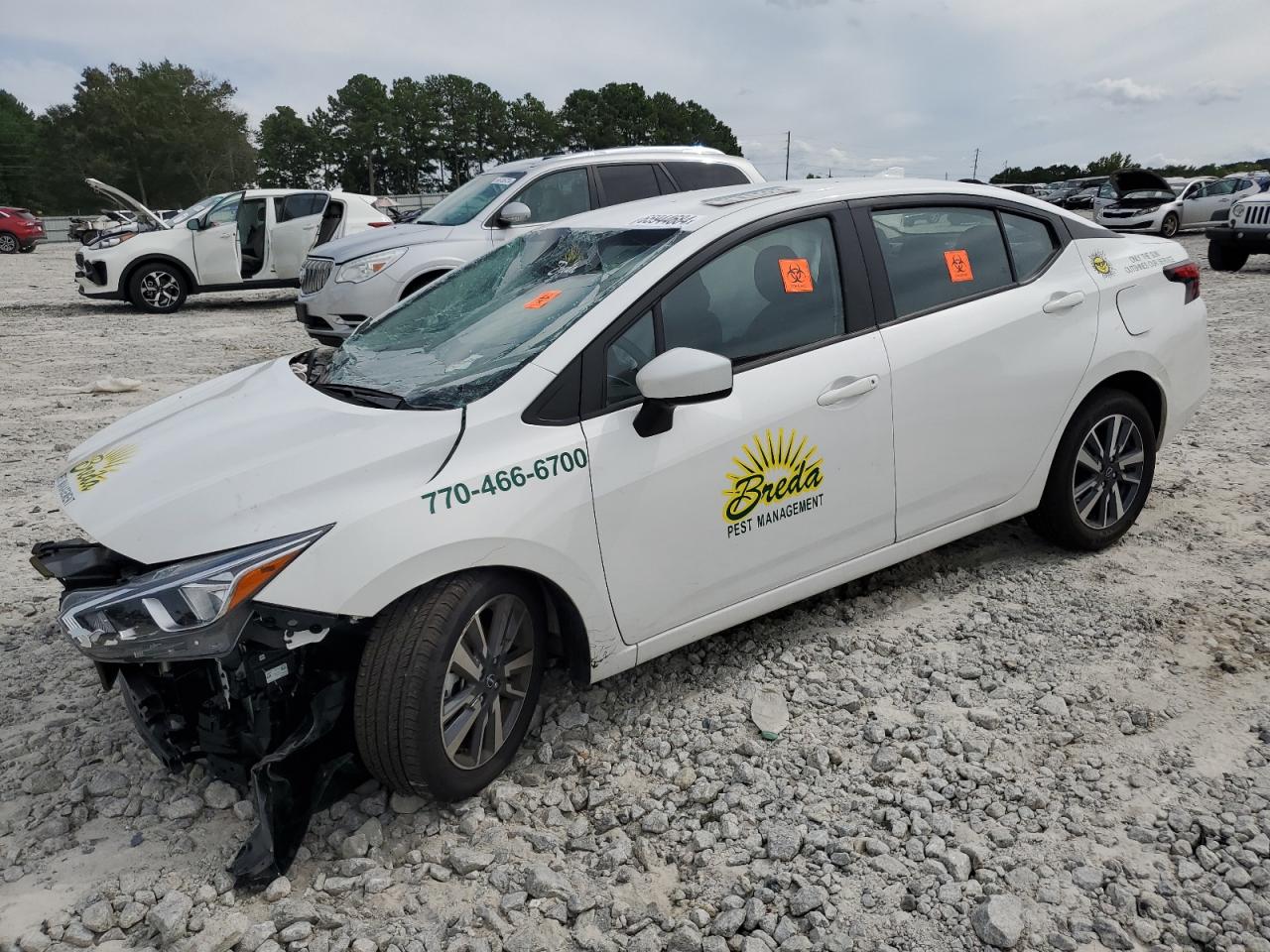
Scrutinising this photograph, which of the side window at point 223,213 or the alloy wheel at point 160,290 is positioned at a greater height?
the side window at point 223,213

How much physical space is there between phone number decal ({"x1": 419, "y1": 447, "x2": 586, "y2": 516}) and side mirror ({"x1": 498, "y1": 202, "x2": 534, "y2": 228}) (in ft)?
21.7

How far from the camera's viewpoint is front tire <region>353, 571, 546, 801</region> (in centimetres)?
252

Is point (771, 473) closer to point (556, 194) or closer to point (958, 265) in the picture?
point (958, 265)

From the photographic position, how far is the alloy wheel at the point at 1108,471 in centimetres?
404

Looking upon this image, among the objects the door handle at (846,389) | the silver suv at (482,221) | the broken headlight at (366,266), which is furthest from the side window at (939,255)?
the broken headlight at (366,266)

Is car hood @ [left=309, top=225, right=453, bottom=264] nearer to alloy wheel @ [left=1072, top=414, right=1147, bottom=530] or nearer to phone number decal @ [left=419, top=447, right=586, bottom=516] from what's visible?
alloy wheel @ [left=1072, top=414, right=1147, bottom=530]

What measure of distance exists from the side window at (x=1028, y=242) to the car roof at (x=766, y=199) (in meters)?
0.08

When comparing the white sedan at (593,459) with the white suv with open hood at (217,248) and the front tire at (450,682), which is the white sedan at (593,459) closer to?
the front tire at (450,682)

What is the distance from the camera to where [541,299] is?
3.25 meters

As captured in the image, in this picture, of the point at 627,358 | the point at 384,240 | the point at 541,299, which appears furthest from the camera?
the point at 384,240

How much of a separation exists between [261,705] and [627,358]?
1.43 metres

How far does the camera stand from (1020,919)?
229 centimetres

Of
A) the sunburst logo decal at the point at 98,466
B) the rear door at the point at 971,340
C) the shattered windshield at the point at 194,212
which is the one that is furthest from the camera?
the shattered windshield at the point at 194,212

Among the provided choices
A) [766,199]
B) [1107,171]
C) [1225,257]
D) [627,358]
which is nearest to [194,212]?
[766,199]
